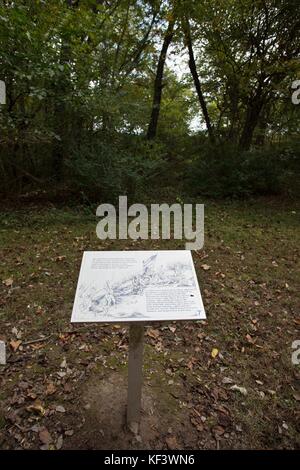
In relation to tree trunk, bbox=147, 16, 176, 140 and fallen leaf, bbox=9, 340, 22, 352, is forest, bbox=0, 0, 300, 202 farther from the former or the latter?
fallen leaf, bbox=9, 340, 22, 352

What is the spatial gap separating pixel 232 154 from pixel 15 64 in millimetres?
5787

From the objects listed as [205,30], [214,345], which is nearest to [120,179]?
[214,345]

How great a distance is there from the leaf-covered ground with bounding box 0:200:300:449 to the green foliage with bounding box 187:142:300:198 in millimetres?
3629


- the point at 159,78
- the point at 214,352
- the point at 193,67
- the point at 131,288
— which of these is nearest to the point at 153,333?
the point at 214,352

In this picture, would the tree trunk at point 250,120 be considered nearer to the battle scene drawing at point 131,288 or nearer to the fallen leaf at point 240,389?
the fallen leaf at point 240,389

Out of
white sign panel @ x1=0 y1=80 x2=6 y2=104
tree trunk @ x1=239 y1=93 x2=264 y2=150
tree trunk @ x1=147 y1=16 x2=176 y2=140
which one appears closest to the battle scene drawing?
white sign panel @ x1=0 y1=80 x2=6 y2=104

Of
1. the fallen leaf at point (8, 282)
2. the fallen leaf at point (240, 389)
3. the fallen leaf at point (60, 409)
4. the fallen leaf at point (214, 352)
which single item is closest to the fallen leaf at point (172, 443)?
the fallen leaf at point (240, 389)

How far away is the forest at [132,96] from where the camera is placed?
562 cm

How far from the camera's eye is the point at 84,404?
260 cm

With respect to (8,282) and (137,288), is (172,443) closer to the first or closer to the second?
(137,288)

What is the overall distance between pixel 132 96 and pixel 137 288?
8.08 metres

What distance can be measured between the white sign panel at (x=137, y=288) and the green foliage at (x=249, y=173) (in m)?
6.35

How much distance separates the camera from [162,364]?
3.06m

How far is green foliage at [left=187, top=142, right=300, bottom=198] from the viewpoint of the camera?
8.35 meters
